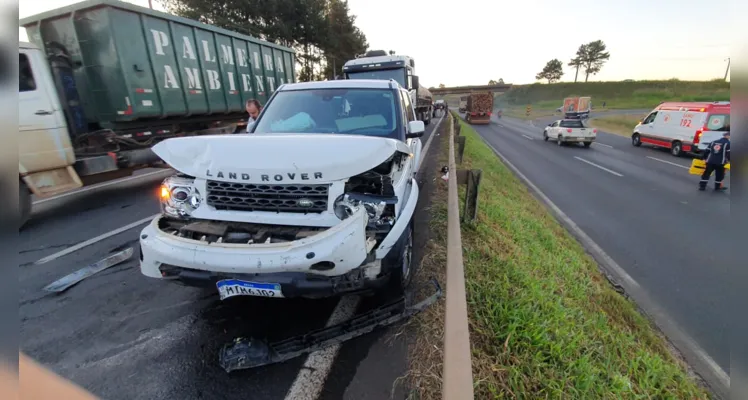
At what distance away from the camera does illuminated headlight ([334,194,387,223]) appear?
2.58 m

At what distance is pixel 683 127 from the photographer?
49.0 ft

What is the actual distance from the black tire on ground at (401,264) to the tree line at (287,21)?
68.2ft

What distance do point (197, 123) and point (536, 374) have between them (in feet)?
36.7

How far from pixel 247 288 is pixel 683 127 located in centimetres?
1953

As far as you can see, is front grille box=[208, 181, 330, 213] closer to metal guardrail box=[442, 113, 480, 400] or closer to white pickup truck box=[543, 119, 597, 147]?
metal guardrail box=[442, 113, 480, 400]

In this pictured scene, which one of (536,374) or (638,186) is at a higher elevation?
(536,374)

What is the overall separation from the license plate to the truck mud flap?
463 millimetres

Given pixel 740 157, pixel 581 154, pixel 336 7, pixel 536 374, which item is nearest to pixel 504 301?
pixel 536 374

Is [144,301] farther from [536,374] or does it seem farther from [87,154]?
[87,154]

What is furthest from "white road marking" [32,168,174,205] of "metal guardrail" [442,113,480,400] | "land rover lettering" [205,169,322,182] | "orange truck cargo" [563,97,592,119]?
"orange truck cargo" [563,97,592,119]

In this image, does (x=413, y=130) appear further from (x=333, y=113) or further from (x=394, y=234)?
(x=394, y=234)

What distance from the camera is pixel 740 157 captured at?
25.7 inches

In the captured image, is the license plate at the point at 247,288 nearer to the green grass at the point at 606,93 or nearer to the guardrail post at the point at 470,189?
the guardrail post at the point at 470,189

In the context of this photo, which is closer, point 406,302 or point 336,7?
point 406,302
